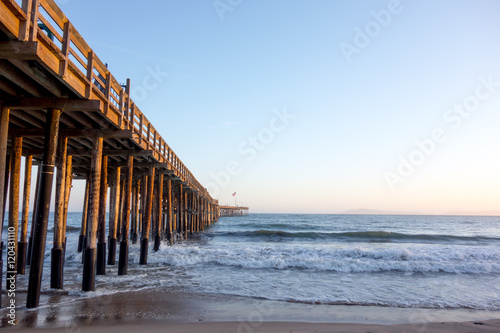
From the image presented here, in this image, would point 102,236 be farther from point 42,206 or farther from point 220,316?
point 220,316

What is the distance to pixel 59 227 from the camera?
8.09 meters

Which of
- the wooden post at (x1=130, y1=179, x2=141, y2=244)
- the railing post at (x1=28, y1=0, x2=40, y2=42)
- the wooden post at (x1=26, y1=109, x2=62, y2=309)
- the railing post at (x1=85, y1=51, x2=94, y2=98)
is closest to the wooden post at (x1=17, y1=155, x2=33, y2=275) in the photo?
the wooden post at (x1=26, y1=109, x2=62, y2=309)

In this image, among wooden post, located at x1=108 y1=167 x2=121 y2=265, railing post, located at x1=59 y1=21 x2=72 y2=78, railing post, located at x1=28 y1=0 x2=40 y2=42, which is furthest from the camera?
wooden post, located at x1=108 y1=167 x2=121 y2=265

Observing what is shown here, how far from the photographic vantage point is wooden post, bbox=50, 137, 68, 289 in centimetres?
803

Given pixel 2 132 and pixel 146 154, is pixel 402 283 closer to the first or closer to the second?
pixel 146 154

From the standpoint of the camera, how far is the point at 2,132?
6.37 meters

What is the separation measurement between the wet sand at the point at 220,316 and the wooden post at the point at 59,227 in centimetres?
44

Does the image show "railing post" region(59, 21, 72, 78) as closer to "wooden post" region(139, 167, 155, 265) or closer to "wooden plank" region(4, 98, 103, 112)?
"wooden plank" region(4, 98, 103, 112)

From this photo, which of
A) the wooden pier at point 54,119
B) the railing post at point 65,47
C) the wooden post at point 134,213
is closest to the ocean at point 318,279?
the wooden pier at point 54,119

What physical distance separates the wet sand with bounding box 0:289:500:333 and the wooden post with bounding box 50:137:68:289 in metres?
0.44

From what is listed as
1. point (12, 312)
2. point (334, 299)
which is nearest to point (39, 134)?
point (12, 312)

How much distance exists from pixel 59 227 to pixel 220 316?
449 cm

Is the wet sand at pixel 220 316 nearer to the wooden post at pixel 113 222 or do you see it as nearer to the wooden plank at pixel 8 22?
the wooden plank at pixel 8 22

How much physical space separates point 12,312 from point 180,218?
1610 cm
